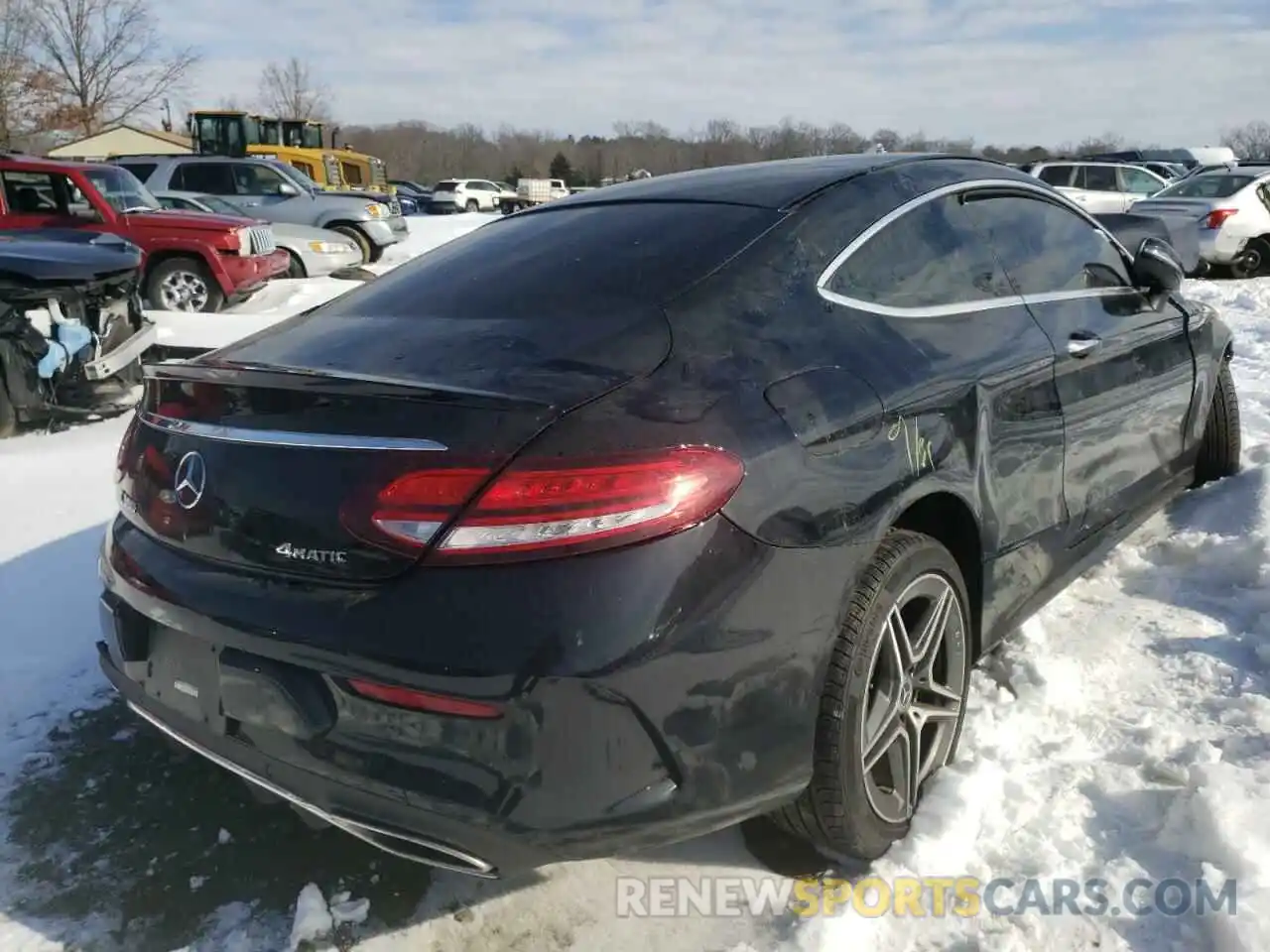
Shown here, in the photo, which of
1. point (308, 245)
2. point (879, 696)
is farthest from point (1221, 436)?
point (308, 245)

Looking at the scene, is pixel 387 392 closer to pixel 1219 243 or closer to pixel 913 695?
pixel 913 695

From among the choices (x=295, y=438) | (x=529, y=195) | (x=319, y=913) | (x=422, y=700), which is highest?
(x=529, y=195)

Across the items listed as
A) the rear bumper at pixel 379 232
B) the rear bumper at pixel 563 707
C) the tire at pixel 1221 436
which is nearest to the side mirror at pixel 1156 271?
the tire at pixel 1221 436

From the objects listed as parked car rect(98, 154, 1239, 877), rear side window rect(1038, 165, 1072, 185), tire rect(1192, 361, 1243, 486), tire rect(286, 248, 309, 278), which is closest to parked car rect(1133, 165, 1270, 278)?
rear side window rect(1038, 165, 1072, 185)

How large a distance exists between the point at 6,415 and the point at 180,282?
5164 millimetres

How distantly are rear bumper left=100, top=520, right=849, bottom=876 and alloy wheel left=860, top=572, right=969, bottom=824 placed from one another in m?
0.34

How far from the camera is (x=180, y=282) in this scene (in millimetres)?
10406

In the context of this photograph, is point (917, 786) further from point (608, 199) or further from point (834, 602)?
point (608, 199)

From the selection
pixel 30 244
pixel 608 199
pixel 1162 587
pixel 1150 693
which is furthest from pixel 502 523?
pixel 30 244

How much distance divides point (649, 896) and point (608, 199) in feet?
6.30

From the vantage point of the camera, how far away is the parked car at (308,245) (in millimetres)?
13492

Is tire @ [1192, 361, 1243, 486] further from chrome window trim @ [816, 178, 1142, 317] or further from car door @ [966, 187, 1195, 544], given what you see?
chrome window trim @ [816, 178, 1142, 317]

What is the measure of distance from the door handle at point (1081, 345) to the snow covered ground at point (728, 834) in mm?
943

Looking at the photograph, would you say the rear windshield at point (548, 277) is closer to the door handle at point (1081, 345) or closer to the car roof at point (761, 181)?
the car roof at point (761, 181)
